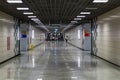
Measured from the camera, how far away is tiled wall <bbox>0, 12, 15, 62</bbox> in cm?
1364

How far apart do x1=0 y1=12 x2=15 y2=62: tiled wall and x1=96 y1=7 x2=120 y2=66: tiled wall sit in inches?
280

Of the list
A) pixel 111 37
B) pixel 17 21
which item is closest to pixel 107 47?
pixel 111 37

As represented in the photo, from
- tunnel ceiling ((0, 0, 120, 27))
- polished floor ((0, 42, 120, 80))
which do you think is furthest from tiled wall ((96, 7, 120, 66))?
polished floor ((0, 42, 120, 80))

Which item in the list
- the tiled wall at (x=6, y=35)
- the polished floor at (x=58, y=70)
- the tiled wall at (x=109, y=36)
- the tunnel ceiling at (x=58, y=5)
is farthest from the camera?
the tiled wall at (x=6, y=35)

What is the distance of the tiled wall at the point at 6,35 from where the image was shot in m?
13.6

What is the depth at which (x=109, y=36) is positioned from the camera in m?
14.1

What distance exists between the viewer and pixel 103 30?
1582 centimetres

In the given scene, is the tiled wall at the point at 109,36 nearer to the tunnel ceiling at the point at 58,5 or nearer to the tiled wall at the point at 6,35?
the tunnel ceiling at the point at 58,5

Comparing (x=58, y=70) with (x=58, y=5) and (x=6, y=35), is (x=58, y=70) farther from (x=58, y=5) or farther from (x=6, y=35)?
Result: (x=6, y=35)

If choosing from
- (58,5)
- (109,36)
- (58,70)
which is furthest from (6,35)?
(109,36)

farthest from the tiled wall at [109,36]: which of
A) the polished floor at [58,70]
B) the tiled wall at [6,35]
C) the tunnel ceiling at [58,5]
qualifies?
the tiled wall at [6,35]

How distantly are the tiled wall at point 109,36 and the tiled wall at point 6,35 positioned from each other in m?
7.11

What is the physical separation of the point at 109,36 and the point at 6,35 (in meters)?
7.28

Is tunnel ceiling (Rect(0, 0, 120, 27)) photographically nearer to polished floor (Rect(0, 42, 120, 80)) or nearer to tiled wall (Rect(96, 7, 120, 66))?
tiled wall (Rect(96, 7, 120, 66))
